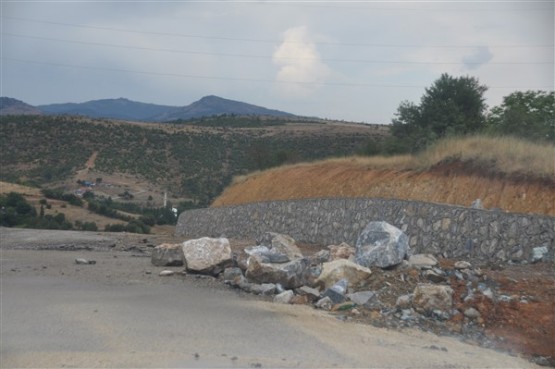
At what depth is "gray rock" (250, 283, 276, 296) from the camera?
1094 cm

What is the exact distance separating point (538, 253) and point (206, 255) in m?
6.78

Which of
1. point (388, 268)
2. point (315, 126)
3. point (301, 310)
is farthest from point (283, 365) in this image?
point (315, 126)

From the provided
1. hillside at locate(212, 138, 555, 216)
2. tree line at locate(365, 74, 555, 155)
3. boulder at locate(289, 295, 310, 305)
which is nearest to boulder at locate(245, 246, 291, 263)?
boulder at locate(289, 295, 310, 305)

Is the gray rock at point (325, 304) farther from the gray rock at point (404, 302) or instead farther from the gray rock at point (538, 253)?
the gray rock at point (538, 253)

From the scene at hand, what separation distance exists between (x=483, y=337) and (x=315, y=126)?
262 ft

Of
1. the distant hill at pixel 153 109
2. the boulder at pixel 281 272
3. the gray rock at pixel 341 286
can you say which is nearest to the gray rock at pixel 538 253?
the gray rock at pixel 341 286

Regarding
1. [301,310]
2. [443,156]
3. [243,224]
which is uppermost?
[443,156]

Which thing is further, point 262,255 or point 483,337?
point 262,255

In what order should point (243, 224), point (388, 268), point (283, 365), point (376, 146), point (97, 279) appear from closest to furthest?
1. point (283, 365)
2. point (388, 268)
3. point (97, 279)
4. point (243, 224)
5. point (376, 146)

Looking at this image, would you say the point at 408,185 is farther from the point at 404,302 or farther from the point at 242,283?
the point at 404,302

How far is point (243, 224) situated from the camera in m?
29.1

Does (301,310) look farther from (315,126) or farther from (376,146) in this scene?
(315,126)

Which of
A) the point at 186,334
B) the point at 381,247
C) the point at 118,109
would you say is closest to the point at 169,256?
the point at 381,247

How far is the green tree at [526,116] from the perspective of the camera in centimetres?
2588
